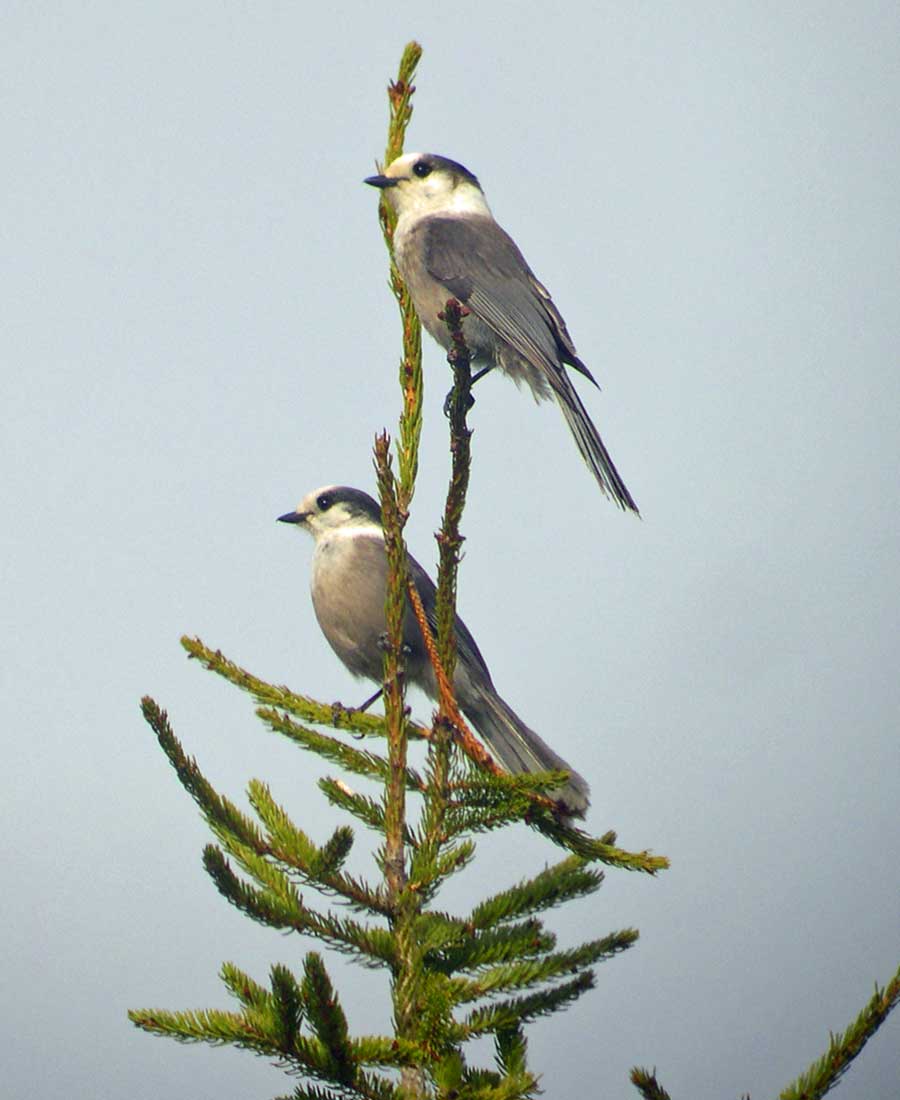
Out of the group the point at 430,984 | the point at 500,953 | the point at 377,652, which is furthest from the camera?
the point at 377,652

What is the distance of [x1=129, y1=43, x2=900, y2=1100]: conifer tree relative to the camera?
1.99m

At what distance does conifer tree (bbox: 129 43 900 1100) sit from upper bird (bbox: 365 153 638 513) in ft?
7.04

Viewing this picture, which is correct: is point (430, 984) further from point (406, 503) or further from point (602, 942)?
point (406, 503)

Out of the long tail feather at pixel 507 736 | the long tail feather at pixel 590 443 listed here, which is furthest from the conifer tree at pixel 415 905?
the long tail feather at pixel 590 443

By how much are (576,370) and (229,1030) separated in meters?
3.58

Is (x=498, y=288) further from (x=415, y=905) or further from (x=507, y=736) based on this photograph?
(x=415, y=905)

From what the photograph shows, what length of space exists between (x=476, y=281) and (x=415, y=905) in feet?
10.7

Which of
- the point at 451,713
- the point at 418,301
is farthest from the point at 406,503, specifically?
the point at 418,301

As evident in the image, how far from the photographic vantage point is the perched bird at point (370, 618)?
11.7 feet

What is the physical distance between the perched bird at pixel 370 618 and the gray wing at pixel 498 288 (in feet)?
2.81

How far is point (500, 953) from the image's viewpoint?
228 centimetres

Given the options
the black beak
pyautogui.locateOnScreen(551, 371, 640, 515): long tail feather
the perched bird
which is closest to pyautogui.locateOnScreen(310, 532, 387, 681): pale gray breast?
the perched bird

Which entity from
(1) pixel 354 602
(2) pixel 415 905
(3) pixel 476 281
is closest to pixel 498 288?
(3) pixel 476 281

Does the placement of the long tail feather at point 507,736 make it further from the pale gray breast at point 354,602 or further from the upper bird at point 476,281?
the upper bird at point 476,281
